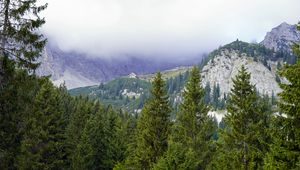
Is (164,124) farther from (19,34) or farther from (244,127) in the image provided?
(19,34)

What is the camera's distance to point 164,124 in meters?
35.8

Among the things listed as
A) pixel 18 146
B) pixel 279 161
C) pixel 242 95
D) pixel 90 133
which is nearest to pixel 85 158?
pixel 90 133

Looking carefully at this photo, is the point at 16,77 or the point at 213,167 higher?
the point at 16,77

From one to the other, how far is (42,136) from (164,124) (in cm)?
1530

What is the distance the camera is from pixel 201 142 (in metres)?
36.8

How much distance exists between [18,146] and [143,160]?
49.1 ft

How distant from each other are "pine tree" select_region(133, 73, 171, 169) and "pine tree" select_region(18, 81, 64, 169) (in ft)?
40.3

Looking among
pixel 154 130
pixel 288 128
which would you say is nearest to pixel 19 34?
pixel 288 128

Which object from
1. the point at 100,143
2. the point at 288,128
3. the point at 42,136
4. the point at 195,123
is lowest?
the point at 100,143

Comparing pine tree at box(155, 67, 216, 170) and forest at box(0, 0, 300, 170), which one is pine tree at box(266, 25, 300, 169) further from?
pine tree at box(155, 67, 216, 170)

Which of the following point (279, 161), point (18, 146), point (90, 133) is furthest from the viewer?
point (90, 133)

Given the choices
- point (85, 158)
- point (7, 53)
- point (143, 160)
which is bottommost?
point (85, 158)

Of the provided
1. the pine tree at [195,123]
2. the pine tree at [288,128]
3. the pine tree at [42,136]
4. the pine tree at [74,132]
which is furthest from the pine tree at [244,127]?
the pine tree at [74,132]

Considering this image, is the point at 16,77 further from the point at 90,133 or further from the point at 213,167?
the point at 90,133
